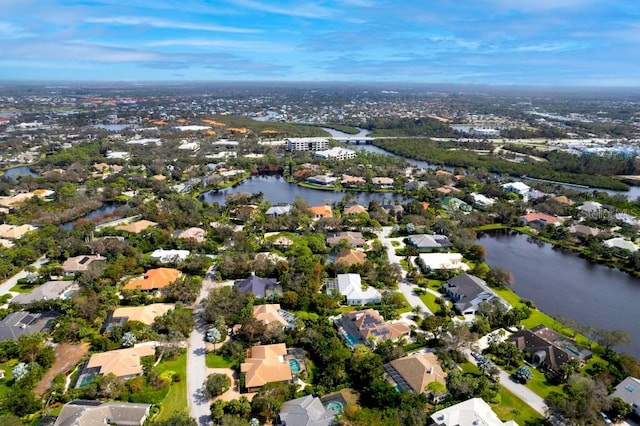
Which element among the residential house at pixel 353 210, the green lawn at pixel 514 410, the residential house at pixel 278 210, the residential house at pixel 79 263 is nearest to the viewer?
the green lawn at pixel 514 410

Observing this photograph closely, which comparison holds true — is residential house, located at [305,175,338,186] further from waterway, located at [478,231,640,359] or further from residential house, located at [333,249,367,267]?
residential house, located at [333,249,367,267]

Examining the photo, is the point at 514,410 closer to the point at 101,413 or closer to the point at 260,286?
the point at 260,286

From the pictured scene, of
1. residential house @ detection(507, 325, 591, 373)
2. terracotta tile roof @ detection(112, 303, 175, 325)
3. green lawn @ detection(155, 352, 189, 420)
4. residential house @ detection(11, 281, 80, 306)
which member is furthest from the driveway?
residential house @ detection(507, 325, 591, 373)

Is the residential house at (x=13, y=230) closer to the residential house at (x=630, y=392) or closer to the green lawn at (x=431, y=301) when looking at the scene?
the green lawn at (x=431, y=301)

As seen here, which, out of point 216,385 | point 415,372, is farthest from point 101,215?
point 415,372

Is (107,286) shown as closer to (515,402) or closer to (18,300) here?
(18,300)

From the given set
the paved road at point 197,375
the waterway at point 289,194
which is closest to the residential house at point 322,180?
the waterway at point 289,194
